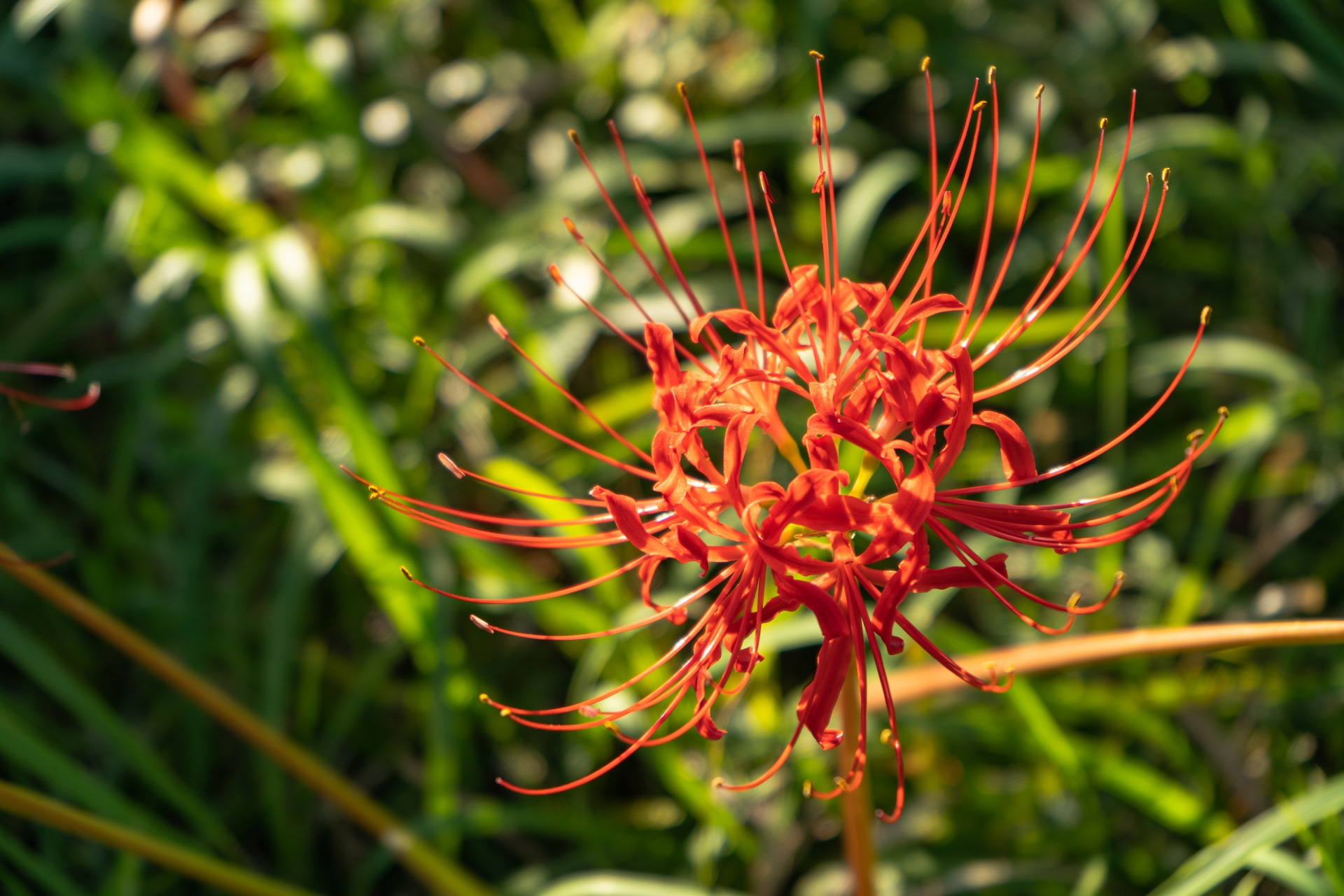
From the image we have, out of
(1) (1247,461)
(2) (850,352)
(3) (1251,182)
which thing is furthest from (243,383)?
(3) (1251,182)

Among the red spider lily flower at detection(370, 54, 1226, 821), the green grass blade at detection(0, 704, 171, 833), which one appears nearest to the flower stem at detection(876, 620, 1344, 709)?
the red spider lily flower at detection(370, 54, 1226, 821)

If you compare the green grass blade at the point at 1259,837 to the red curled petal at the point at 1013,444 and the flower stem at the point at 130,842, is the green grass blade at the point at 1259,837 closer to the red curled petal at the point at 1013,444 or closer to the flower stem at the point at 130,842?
the red curled petal at the point at 1013,444

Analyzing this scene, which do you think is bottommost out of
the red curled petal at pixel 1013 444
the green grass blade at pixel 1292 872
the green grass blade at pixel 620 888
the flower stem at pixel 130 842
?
the green grass blade at pixel 620 888

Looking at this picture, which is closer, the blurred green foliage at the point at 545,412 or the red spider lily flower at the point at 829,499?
the red spider lily flower at the point at 829,499

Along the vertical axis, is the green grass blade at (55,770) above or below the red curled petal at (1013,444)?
below

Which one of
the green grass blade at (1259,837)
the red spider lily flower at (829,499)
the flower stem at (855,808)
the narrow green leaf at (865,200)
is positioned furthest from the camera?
the narrow green leaf at (865,200)

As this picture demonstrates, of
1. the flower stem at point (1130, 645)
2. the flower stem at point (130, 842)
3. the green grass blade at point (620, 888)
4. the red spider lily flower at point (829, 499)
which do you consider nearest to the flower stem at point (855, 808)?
the red spider lily flower at point (829, 499)

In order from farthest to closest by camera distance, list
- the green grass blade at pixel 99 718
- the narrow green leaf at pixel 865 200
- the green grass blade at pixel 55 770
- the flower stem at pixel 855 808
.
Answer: the narrow green leaf at pixel 865 200
the green grass blade at pixel 99 718
the green grass blade at pixel 55 770
the flower stem at pixel 855 808
